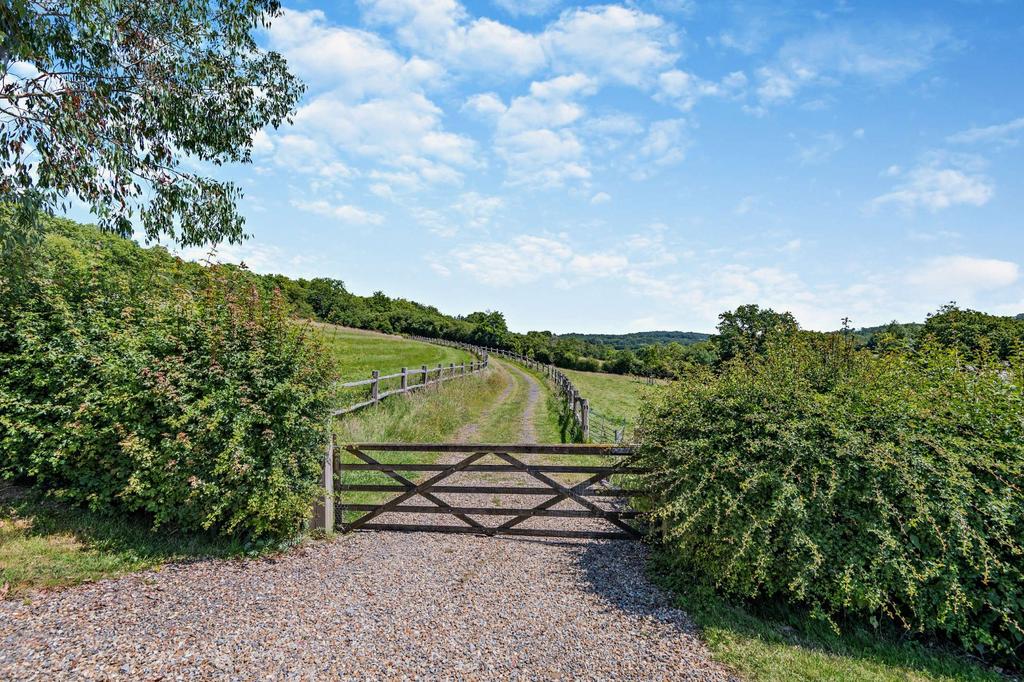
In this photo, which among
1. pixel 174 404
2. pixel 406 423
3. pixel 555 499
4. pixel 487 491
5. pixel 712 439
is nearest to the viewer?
pixel 712 439

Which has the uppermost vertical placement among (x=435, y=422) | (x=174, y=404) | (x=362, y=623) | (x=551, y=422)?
(x=174, y=404)

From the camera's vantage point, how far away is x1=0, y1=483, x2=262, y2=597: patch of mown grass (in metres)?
5.40

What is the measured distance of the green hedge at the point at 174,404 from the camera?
19.8 ft

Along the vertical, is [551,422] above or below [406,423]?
below

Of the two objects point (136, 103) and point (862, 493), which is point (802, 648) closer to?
point (862, 493)

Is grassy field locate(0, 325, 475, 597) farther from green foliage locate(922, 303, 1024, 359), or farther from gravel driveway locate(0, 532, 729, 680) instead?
green foliage locate(922, 303, 1024, 359)

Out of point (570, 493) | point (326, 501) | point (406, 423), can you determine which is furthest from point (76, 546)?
point (406, 423)

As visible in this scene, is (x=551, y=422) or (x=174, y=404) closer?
(x=174, y=404)

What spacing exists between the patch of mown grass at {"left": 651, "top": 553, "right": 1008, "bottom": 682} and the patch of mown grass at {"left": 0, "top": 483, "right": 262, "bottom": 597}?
5491 mm

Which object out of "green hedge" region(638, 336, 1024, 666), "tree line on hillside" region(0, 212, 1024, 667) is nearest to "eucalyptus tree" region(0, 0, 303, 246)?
"tree line on hillside" region(0, 212, 1024, 667)

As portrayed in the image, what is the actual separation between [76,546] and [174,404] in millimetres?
2218

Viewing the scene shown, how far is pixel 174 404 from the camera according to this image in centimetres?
605

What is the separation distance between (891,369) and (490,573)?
18.1 ft

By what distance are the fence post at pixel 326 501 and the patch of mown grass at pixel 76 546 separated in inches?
34.7
